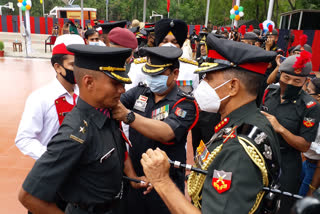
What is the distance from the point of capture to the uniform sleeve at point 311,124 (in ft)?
8.43

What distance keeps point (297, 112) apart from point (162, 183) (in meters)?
1.88

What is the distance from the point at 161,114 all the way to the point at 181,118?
0.20 m

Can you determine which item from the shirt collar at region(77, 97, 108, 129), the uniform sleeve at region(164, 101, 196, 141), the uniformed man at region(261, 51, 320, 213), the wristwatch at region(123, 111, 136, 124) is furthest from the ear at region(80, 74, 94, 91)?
the uniformed man at region(261, 51, 320, 213)

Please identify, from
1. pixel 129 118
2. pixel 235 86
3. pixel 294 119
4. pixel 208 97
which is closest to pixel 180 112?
pixel 129 118

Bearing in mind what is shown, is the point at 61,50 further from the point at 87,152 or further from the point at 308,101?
the point at 308,101

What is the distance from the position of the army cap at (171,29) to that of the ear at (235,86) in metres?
2.42

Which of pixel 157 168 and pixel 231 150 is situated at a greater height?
pixel 231 150

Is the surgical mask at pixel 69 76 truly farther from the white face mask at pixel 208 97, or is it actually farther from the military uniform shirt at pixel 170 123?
the white face mask at pixel 208 97

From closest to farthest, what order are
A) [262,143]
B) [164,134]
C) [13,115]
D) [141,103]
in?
1. [262,143]
2. [164,134]
3. [141,103]
4. [13,115]

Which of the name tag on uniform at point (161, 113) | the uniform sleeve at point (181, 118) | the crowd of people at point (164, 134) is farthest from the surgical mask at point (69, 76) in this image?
the uniform sleeve at point (181, 118)

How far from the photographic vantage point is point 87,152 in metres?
1.53

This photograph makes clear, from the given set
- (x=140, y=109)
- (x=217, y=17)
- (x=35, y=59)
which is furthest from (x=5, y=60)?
(x=217, y=17)

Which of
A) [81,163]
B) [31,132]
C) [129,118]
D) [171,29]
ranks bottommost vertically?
[31,132]

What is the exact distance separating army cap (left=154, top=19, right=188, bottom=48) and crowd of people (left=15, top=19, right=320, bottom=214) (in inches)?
55.3
